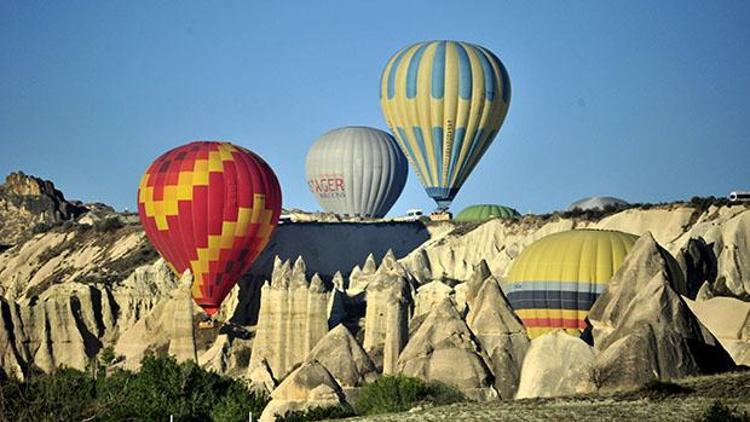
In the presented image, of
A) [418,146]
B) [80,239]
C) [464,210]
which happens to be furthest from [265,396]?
[464,210]

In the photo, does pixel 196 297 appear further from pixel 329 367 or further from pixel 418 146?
pixel 329 367

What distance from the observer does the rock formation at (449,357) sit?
5900 centimetres

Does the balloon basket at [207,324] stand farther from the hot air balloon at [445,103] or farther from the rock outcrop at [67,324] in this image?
the hot air balloon at [445,103]

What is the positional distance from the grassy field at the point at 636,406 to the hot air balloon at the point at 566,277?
22800 mm

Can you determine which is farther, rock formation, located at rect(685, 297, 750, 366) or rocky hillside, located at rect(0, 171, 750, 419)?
rock formation, located at rect(685, 297, 750, 366)

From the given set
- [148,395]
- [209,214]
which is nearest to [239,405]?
[148,395]

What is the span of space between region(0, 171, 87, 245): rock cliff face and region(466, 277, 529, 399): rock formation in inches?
4091

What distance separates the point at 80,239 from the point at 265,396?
64802 millimetres

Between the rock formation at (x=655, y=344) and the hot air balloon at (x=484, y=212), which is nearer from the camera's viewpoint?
the rock formation at (x=655, y=344)

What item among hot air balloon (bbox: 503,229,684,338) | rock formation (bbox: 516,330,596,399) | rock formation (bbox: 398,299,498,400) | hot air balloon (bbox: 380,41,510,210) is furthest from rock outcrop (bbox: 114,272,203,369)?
rock formation (bbox: 516,330,596,399)

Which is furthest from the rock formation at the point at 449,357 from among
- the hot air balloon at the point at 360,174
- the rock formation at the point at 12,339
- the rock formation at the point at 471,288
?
the hot air balloon at the point at 360,174

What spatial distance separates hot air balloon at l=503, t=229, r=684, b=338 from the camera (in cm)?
6981

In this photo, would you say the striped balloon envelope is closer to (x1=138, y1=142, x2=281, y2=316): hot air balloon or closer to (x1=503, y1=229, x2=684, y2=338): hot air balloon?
(x1=503, y1=229, x2=684, y2=338): hot air balloon

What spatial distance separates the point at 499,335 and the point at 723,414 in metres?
24.2
